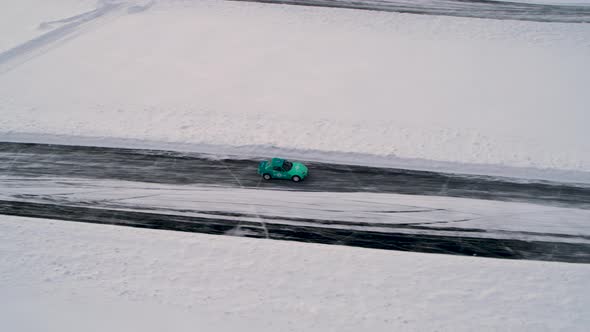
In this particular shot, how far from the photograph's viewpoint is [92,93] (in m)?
30.8

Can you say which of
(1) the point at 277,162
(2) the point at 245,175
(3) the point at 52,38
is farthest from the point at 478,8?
(3) the point at 52,38

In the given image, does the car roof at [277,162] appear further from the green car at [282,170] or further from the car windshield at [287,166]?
the car windshield at [287,166]

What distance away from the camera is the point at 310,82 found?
3200cm

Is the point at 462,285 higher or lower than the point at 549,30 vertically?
lower

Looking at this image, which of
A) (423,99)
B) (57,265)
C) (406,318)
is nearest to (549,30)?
(423,99)

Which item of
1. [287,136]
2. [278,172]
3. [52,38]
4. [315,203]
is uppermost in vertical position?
[52,38]

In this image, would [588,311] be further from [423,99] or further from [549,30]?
[549,30]

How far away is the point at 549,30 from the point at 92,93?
119ft

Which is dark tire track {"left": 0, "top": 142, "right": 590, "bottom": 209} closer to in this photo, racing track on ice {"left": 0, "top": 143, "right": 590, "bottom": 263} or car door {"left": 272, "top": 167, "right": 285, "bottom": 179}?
racing track on ice {"left": 0, "top": 143, "right": 590, "bottom": 263}

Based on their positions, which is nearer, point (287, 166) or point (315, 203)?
point (315, 203)

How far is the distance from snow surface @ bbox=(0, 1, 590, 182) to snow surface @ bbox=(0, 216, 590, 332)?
24.8ft

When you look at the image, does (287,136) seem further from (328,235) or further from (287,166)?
(328,235)

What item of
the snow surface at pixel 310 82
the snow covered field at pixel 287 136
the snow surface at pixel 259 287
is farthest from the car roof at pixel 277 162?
the snow surface at pixel 259 287

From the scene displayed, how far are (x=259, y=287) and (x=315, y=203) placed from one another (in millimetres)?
5595
